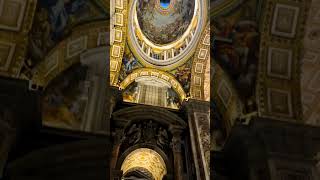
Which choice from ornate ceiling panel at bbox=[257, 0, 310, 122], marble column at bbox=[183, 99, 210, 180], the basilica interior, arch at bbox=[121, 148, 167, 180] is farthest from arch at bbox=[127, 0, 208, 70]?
ornate ceiling panel at bbox=[257, 0, 310, 122]

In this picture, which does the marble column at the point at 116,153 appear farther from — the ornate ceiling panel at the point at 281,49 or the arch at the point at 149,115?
the ornate ceiling panel at the point at 281,49

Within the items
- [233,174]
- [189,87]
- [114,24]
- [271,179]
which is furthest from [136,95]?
[271,179]

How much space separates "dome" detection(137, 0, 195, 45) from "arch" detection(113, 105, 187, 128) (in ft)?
8.82

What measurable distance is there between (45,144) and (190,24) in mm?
8659

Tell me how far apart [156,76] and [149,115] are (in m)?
1.66

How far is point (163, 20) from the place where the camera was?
15000mm

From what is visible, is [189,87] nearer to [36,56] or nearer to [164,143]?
[164,143]

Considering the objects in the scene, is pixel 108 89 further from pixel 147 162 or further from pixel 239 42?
pixel 147 162

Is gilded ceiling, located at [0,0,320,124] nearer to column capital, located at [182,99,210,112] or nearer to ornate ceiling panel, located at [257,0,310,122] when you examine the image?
ornate ceiling panel, located at [257,0,310,122]

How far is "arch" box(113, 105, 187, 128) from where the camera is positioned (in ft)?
45.1

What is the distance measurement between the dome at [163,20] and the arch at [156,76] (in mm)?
1159

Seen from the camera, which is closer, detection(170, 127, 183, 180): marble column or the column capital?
detection(170, 127, 183, 180): marble column

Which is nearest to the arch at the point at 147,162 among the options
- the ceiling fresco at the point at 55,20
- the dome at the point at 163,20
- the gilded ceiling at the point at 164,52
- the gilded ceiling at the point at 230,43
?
the gilded ceiling at the point at 164,52

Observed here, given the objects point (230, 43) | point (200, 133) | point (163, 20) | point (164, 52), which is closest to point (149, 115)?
point (200, 133)
